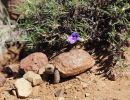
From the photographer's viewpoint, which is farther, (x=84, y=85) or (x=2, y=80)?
(x=2, y=80)

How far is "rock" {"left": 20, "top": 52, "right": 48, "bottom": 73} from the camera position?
145 inches

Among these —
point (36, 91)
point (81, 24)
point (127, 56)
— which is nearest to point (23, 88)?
point (36, 91)

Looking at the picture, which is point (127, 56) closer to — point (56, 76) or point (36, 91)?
point (56, 76)

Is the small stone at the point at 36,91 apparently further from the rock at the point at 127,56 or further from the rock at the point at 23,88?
the rock at the point at 127,56

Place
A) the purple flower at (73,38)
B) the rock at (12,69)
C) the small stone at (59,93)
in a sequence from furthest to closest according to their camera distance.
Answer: the rock at (12,69)
the purple flower at (73,38)
the small stone at (59,93)

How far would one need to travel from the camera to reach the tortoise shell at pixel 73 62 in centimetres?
344

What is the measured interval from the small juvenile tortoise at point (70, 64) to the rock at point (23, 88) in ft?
0.73

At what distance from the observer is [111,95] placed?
10.6ft

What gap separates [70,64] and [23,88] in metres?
0.47

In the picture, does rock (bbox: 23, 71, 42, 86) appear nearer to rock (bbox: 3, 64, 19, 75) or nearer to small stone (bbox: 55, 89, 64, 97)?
small stone (bbox: 55, 89, 64, 97)

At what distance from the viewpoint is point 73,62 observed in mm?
3453

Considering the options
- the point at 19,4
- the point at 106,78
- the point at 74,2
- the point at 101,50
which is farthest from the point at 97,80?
the point at 19,4

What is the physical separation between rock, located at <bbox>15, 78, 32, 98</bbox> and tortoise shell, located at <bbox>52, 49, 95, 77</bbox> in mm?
308

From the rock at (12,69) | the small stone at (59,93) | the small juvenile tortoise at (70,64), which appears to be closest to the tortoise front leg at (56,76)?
the small juvenile tortoise at (70,64)
